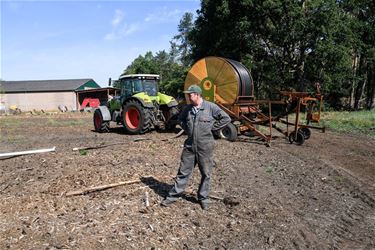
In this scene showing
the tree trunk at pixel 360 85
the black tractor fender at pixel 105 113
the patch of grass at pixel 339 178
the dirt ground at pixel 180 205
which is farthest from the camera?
the tree trunk at pixel 360 85

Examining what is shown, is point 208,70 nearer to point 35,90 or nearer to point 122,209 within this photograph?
point 122,209

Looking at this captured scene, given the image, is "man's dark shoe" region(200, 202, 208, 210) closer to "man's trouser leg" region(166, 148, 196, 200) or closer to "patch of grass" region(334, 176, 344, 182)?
"man's trouser leg" region(166, 148, 196, 200)

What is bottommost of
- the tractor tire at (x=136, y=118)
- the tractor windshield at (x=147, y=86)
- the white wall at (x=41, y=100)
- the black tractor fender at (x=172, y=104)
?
the white wall at (x=41, y=100)

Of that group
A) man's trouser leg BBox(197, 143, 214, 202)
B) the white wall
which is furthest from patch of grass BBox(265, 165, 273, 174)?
the white wall

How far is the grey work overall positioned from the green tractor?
878 centimetres

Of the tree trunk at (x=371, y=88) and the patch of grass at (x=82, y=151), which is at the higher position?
the tree trunk at (x=371, y=88)

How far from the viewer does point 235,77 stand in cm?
1348

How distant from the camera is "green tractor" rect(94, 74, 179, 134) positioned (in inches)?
592

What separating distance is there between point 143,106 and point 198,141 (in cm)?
905

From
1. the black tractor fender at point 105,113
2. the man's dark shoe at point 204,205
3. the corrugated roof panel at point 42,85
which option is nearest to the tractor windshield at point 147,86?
the black tractor fender at point 105,113

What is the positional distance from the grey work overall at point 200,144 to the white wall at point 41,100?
176 feet

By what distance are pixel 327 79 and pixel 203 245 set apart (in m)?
24.0

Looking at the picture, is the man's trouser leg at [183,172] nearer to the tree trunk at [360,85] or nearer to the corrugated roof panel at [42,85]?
the tree trunk at [360,85]

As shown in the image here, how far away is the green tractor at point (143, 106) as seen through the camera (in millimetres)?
15026
